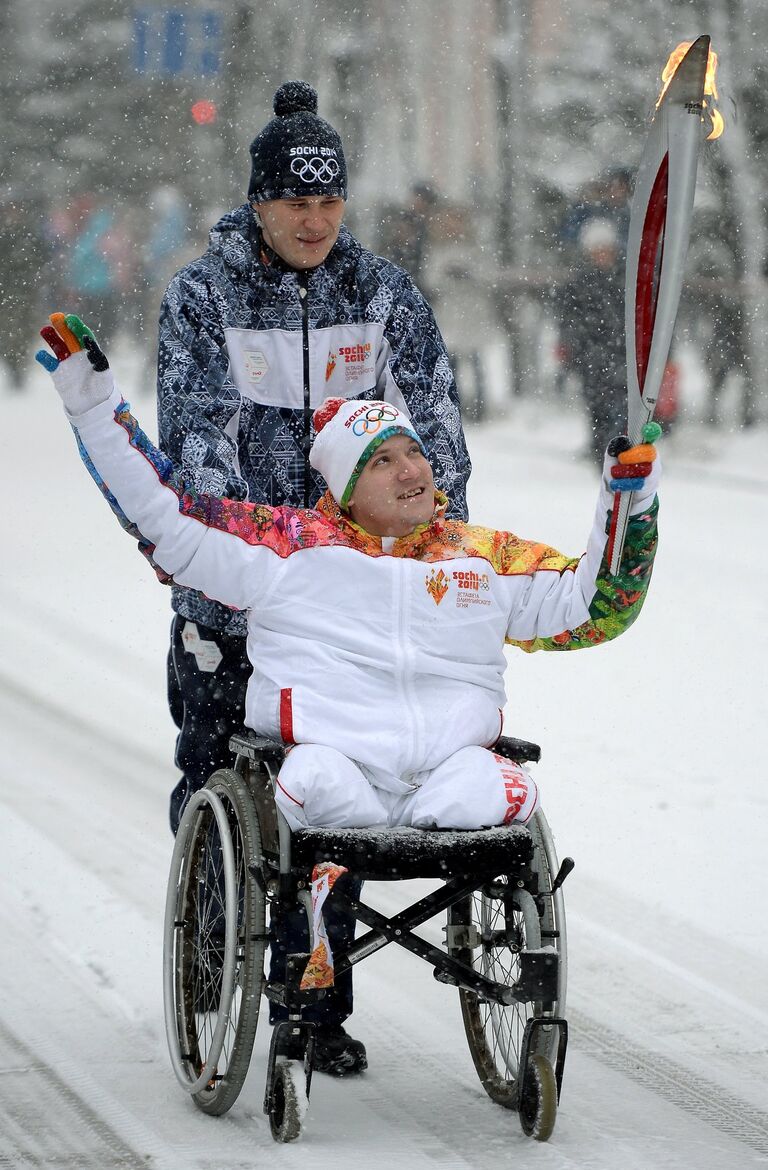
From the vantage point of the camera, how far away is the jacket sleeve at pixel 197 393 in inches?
141

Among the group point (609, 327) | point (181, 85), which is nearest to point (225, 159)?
point (181, 85)

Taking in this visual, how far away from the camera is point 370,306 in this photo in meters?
3.85

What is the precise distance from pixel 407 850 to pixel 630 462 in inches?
30.5

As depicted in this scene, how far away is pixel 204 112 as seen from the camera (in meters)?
21.3

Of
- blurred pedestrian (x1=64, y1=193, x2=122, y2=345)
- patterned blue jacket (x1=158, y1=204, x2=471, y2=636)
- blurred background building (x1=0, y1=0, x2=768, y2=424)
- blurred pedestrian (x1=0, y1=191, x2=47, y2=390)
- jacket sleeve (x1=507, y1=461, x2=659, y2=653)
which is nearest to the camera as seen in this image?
jacket sleeve (x1=507, y1=461, x2=659, y2=653)

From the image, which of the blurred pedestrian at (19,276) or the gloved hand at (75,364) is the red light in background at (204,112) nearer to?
the blurred pedestrian at (19,276)

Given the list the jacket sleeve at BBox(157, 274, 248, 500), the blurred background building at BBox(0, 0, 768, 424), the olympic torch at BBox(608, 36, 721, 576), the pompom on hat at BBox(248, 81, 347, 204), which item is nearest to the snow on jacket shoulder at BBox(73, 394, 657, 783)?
the jacket sleeve at BBox(157, 274, 248, 500)

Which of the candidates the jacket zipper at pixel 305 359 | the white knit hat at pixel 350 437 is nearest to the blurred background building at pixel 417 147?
the jacket zipper at pixel 305 359

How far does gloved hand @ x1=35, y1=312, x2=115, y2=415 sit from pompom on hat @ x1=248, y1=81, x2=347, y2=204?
0.65m

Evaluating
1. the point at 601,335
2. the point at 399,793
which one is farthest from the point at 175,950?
the point at 601,335

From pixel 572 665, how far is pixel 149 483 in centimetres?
442

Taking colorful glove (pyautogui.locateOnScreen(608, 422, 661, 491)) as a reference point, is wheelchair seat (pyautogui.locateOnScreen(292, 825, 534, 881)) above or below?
below

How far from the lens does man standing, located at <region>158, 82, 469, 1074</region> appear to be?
12.2 feet

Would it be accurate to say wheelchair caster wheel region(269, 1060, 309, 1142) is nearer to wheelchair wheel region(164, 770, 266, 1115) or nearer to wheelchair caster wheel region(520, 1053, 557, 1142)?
wheelchair wheel region(164, 770, 266, 1115)
